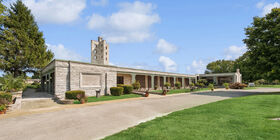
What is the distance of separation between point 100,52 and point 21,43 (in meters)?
14.8

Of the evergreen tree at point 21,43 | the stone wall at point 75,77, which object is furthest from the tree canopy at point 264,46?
the evergreen tree at point 21,43

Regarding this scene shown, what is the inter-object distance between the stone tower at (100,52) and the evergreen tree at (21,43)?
10.1m

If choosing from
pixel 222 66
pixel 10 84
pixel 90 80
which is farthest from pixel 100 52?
pixel 222 66

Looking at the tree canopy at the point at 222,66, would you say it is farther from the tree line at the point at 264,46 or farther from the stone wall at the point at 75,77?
the stone wall at the point at 75,77

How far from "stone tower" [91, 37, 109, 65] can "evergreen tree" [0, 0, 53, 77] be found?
1013 cm

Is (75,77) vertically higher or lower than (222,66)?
lower

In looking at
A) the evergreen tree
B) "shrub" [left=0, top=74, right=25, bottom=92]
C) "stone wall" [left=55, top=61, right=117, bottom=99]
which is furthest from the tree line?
the evergreen tree

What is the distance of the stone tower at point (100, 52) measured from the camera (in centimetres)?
3212

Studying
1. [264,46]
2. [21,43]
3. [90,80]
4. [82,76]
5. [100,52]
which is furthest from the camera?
[100,52]

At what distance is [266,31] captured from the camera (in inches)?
744

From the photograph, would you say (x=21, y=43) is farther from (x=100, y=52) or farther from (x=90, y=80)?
(x=90, y=80)

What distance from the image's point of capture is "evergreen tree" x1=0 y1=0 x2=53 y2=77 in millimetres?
21109

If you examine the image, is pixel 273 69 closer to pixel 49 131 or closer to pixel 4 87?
pixel 49 131

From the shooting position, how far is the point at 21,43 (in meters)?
22.3
